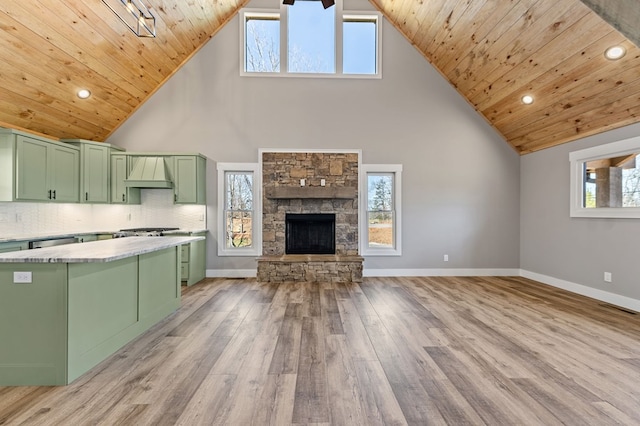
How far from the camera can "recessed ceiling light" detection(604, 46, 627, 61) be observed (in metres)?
3.44

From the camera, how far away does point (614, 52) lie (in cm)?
351

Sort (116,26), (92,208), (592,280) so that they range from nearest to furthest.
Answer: (116,26), (592,280), (92,208)

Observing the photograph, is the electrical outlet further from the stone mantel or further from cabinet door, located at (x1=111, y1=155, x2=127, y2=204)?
the stone mantel

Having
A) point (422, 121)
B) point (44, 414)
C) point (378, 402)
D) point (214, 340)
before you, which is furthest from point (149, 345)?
point (422, 121)

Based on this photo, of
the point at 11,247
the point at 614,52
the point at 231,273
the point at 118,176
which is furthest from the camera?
the point at 231,273

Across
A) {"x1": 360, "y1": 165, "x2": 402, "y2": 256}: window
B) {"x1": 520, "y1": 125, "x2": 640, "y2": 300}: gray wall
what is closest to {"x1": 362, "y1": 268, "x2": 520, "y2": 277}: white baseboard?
{"x1": 360, "y1": 165, "x2": 402, "y2": 256}: window

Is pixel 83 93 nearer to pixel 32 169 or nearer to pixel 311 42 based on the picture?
pixel 32 169

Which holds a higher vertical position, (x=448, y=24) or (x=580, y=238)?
(x=448, y=24)

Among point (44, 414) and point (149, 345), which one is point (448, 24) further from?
point (44, 414)

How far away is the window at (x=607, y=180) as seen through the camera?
4191 millimetres

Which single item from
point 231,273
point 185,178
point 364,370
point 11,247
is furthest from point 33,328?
point 231,273

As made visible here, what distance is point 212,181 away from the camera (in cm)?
605

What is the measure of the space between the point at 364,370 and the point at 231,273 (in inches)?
161

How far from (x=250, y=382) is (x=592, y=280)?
17.0 feet
